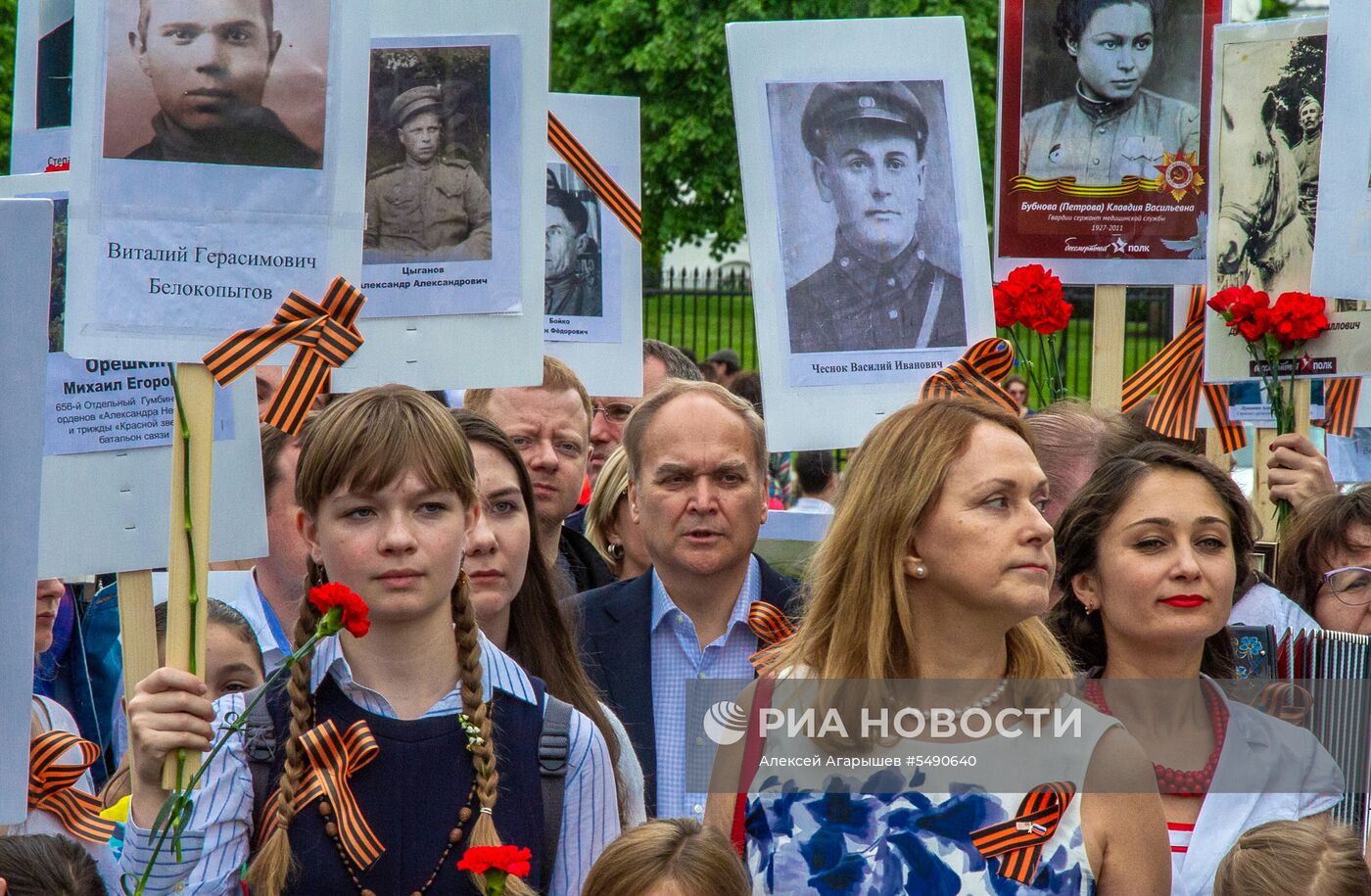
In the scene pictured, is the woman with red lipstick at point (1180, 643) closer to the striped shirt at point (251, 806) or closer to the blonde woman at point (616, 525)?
the striped shirt at point (251, 806)

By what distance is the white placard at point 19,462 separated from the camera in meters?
2.68

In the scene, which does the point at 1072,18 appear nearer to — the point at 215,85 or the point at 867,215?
the point at 867,215

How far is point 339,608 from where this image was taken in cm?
270

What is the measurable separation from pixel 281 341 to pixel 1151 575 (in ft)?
5.81

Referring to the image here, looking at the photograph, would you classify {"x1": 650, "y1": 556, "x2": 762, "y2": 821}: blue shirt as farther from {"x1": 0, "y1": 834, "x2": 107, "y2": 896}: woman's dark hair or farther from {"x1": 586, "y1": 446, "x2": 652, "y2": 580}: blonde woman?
{"x1": 0, "y1": 834, "x2": 107, "y2": 896}: woman's dark hair

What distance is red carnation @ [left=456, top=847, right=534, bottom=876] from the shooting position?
2.60 metres

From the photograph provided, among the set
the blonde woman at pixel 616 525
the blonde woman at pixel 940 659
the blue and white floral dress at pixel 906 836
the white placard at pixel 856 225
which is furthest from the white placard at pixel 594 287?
the blue and white floral dress at pixel 906 836

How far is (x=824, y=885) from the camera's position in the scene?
2.95 metres

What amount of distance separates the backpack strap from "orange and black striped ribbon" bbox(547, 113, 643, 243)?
2730 millimetres

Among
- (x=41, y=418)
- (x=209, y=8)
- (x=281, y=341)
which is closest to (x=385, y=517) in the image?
(x=281, y=341)

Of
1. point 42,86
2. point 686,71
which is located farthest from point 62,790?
point 686,71

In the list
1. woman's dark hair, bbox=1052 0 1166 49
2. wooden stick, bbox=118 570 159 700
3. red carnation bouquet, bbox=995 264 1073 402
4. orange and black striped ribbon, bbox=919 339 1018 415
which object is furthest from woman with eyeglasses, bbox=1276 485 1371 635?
wooden stick, bbox=118 570 159 700

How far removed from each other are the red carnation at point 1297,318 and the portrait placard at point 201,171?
8.89 ft

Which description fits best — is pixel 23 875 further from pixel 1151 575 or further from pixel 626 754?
pixel 1151 575
